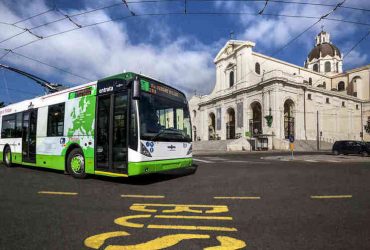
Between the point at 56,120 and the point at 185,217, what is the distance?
6820 millimetres

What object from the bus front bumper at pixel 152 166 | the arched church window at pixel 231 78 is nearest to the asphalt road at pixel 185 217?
the bus front bumper at pixel 152 166

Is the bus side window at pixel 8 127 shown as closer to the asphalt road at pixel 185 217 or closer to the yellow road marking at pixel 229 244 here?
the asphalt road at pixel 185 217

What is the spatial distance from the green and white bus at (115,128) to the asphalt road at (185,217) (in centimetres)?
78

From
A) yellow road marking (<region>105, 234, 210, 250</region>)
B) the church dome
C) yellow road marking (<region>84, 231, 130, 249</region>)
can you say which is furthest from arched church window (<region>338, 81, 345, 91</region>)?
yellow road marking (<region>84, 231, 130, 249</region>)

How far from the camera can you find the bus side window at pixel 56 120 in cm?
895

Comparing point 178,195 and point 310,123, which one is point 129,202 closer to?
point 178,195

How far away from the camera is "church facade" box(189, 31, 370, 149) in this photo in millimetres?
46000

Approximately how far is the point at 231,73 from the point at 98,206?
183ft

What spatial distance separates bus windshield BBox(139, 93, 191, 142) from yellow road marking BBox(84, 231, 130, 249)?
354 cm

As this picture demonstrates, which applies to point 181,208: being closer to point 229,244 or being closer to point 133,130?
point 229,244

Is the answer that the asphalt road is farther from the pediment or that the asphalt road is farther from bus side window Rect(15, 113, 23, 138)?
the pediment

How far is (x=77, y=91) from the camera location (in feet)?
28.1

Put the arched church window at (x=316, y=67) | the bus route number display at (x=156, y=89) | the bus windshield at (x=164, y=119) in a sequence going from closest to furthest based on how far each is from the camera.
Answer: the bus windshield at (x=164, y=119) < the bus route number display at (x=156, y=89) < the arched church window at (x=316, y=67)

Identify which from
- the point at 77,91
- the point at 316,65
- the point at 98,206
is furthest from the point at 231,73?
the point at 98,206
